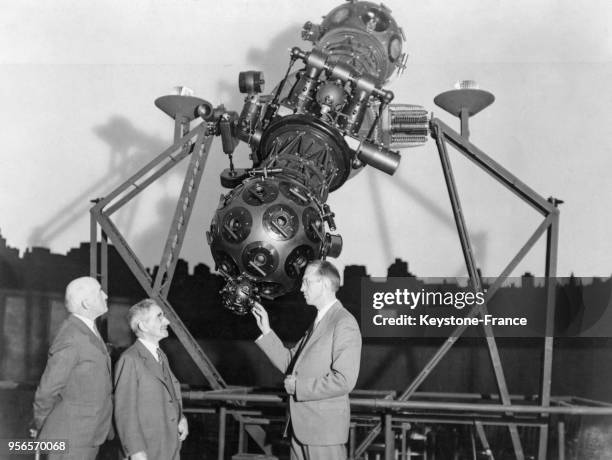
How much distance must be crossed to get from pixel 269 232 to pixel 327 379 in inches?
28.1

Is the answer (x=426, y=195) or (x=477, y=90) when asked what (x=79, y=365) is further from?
(x=426, y=195)

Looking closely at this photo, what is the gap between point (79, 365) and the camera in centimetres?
306

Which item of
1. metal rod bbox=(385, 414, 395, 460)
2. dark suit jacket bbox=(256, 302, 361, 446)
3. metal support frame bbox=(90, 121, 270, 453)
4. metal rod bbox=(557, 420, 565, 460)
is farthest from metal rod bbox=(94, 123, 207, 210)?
metal rod bbox=(557, 420, 565, 460)

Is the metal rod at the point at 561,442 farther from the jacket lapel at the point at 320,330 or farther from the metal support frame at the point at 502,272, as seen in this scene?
the jacket lapel at the point at 320,330

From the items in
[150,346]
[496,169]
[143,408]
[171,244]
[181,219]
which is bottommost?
[143,408]

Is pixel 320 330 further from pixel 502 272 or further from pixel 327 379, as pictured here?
pixel 502 272

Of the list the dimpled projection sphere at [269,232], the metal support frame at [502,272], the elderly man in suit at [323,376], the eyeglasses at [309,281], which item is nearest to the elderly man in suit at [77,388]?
the dimpled projection sphere at [269,232]

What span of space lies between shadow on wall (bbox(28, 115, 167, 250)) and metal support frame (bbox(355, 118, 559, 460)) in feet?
14.6

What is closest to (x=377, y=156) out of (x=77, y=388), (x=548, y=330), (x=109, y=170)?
(x=548, y=330)

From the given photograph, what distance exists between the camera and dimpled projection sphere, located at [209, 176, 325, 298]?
123 inches

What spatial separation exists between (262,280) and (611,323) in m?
4.43

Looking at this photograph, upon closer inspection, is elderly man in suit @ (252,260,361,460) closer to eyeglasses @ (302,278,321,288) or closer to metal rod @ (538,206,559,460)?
eyeglasses @ (302,278,321,288)

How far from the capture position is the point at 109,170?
26.7 feet

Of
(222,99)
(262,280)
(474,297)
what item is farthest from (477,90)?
(222,99)
